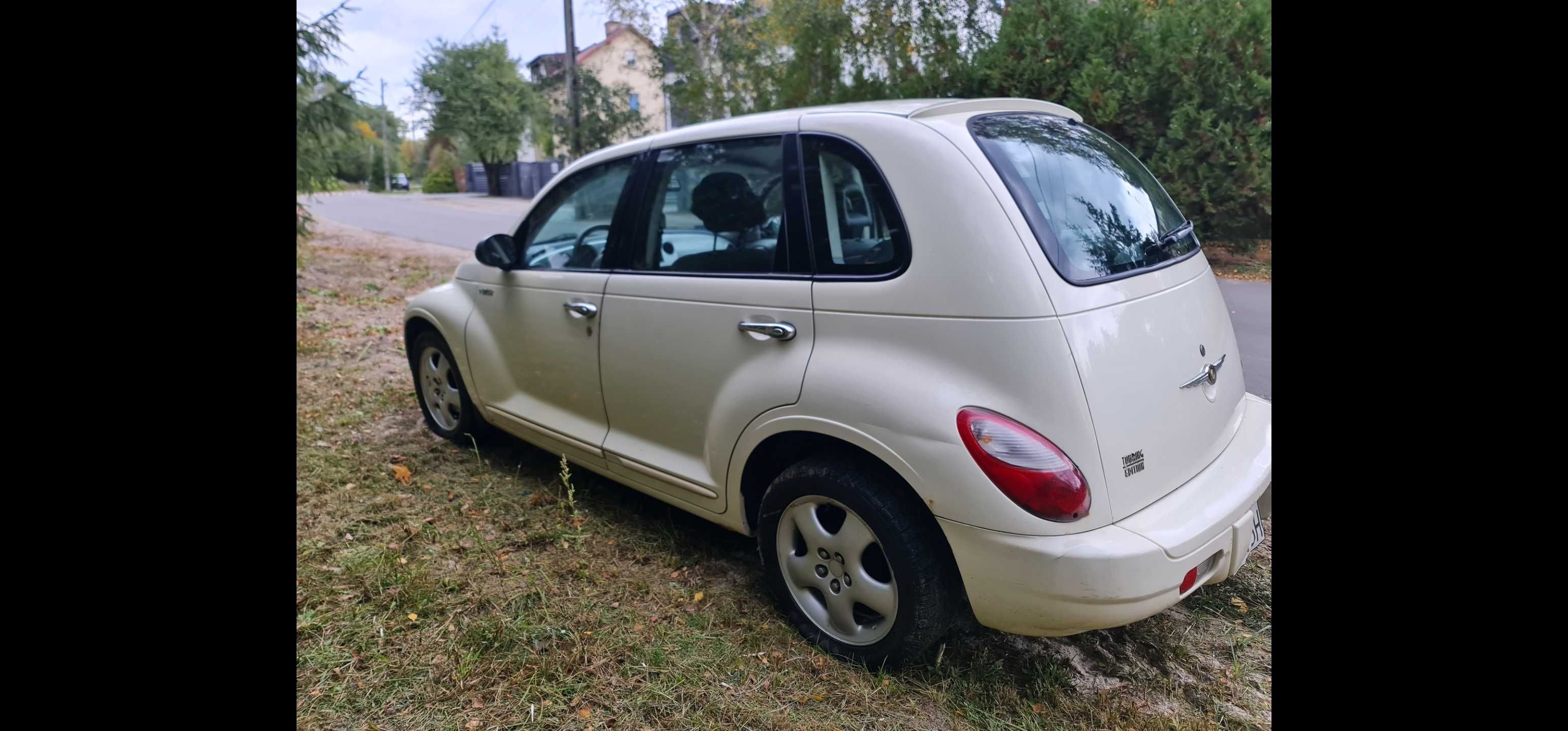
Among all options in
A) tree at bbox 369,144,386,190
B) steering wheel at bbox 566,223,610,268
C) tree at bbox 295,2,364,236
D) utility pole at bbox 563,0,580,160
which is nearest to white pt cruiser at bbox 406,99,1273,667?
steering wheel at bbox 566,223,610,268

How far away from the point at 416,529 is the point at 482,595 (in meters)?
0.79

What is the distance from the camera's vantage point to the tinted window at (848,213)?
8.68ft

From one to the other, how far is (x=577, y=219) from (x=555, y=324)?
1.70 feet

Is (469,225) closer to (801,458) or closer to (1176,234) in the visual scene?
(801,458)

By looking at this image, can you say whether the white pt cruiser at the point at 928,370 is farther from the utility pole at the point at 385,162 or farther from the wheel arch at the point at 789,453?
the utility pole at the point at 385,162

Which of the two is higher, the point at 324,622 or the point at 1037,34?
the point at 1037,34

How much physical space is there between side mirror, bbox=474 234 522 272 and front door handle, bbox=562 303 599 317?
0.58m

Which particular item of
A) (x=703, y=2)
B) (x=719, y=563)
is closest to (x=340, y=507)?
(x=719, y=563)

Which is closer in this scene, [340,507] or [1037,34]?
[340,507]

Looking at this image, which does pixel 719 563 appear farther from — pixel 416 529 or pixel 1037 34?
pixel 1037 34

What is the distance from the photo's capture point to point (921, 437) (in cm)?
239

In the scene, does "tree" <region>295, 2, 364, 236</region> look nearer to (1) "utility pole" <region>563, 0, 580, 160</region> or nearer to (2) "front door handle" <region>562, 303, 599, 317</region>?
(2) "front door handle" <region>562, 303, 599, 317</region>

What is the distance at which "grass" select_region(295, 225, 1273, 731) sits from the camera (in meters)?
2.59
